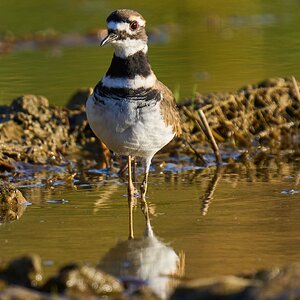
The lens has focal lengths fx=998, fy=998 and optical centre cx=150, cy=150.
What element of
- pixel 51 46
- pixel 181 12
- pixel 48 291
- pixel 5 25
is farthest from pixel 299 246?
pixel 181 12

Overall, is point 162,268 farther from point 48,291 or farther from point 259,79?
point 259,79

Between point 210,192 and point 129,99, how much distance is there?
4.00ft

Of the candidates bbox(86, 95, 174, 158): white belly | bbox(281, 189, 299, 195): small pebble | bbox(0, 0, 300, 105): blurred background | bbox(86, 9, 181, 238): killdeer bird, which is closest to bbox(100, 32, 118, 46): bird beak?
bbox(86, 9, 181, 238): killdeer bird

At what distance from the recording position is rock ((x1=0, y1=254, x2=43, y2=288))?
5.36 m

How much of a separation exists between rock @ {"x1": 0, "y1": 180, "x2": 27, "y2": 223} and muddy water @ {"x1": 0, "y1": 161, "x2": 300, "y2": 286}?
0.32 ft

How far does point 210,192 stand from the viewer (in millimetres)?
8406

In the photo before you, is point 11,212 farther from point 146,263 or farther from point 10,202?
point 146,263

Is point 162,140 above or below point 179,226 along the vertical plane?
above

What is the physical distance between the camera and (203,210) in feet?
25.3

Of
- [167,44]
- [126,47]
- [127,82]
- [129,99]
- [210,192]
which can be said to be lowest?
[210,192]

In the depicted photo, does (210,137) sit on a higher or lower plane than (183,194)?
higher

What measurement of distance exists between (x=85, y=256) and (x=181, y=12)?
13717 mm

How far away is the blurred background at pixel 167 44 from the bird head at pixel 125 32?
295 cm

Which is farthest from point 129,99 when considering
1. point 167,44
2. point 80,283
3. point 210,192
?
point 167,44
